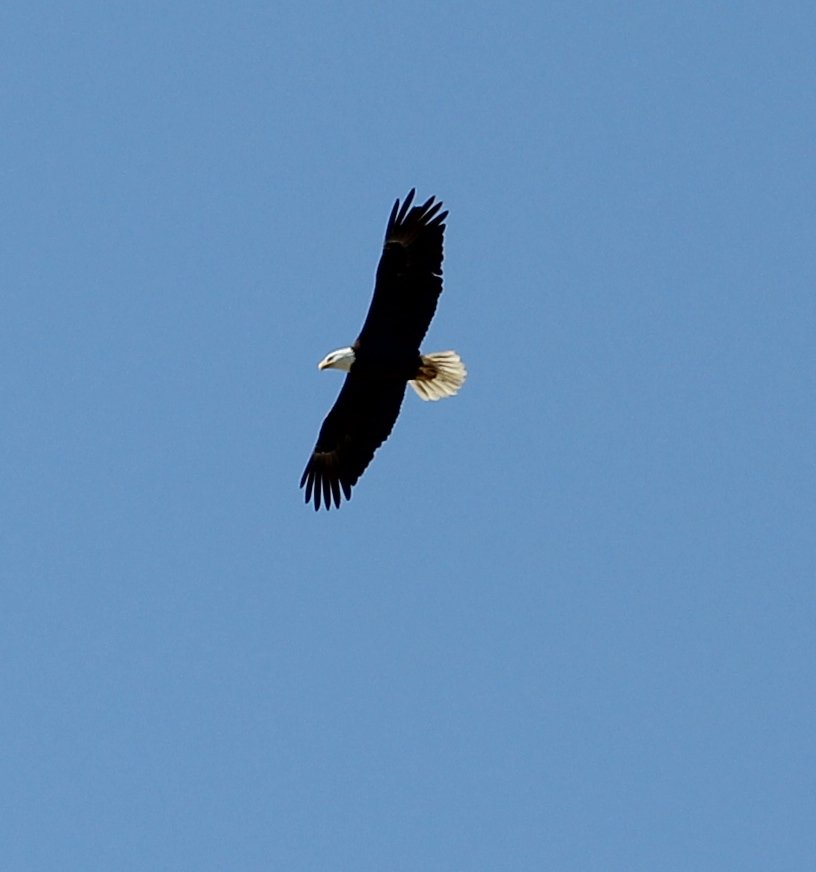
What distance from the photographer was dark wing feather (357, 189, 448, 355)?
742 inches

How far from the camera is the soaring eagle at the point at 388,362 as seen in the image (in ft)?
61.9

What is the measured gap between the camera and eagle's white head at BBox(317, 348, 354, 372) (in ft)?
63.8

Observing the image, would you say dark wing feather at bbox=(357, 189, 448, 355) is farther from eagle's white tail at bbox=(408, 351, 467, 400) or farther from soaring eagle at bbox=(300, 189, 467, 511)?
eagle's white tail at bbox=(408, 351, 467, 400)

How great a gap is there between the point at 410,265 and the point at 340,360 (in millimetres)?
1172

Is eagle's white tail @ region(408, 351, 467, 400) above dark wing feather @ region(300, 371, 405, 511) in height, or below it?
above

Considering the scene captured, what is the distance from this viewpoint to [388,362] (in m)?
19.5

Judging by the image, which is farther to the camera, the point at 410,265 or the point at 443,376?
the point at 443,376

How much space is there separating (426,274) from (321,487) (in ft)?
7.77

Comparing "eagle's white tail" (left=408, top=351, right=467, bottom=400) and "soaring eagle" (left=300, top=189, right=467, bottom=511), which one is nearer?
"soaring eagle" (left=300, top=189, right=467, bottom=511)

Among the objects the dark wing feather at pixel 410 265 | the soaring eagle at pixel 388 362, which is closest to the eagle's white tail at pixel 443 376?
the soaring eagle at pixel 388 362

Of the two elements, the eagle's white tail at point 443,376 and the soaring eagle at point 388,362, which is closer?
the soaring eagle at point 388,362

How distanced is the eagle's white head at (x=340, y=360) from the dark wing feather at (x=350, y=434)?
0.32ft

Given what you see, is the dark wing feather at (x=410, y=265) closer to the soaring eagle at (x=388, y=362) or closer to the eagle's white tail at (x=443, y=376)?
the soaring eagle at (x=388, y=362)

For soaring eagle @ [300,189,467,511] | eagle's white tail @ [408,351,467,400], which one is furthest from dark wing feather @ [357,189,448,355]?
eagle's white tail @ [408,351,467,400]
